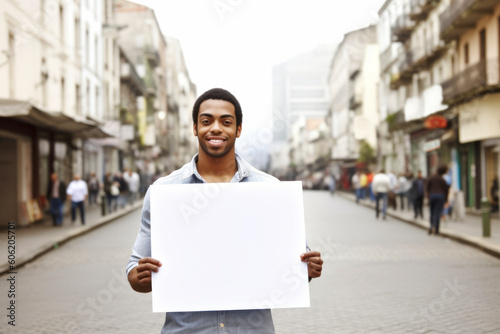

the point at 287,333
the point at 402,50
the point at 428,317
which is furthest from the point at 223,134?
the point at 402,50

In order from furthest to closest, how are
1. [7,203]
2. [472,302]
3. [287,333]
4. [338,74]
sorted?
[338,74] < [7,203] < [472,302] < [287,333]

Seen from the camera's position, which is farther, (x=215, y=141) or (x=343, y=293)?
(x=343, y=293)

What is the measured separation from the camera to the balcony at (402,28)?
4159cm

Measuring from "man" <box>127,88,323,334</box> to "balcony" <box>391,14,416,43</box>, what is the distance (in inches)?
1554

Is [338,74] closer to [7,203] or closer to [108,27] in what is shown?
[108,27]

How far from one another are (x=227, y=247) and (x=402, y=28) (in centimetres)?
4096

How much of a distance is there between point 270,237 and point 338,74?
84945mm

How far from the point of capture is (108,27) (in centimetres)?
4097

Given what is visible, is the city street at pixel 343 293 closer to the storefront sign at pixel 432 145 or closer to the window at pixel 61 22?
the window at pixel 61 22

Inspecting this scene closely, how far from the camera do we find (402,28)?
137 feet

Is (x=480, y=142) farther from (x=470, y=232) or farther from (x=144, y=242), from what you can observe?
(x=144, y=242)

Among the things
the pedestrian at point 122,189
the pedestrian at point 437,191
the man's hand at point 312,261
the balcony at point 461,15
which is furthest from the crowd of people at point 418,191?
the man's hand at point 312,261

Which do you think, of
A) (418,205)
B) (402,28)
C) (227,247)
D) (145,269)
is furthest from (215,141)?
(402,28)

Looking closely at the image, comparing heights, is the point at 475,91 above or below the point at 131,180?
above
